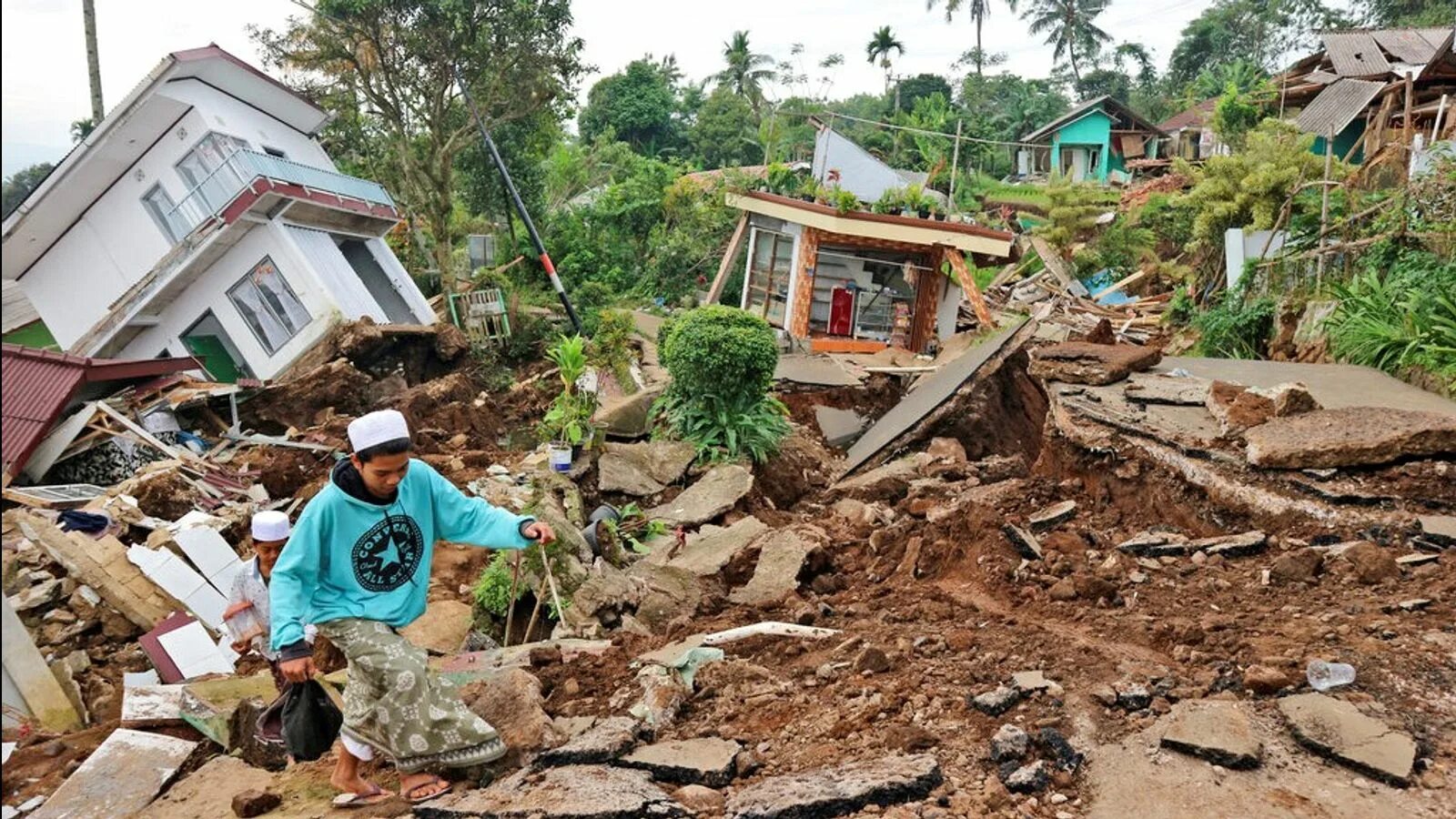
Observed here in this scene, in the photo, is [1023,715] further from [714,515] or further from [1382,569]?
[714,515]

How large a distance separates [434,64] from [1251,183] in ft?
53.5

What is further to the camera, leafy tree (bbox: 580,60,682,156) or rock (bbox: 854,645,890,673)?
leafy tree (bbox: 580,60,682,156)

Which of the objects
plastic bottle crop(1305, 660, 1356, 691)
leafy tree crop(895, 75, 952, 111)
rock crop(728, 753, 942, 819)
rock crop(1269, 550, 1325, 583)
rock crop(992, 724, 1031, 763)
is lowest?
rock crop(728, 753, 942, 819)

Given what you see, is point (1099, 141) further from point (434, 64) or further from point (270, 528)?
point (270, 528)

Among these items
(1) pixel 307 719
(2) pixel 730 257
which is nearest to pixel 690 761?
(1) pixel 307 719

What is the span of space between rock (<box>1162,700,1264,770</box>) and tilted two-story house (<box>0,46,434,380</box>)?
1668 centimetres

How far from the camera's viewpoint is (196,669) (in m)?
7.44

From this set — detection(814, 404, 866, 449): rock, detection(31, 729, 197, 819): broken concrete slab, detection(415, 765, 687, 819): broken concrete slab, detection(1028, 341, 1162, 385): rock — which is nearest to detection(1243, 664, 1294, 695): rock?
detection(415, 765, 687, 819): broken concrete slab

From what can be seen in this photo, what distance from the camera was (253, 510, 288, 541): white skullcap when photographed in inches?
189

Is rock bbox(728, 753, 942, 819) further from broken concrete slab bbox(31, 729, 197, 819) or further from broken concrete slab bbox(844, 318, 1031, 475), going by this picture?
broken concrete slab bbox(844, 318, 1031, 475)

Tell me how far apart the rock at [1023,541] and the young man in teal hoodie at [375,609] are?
11.3 ft

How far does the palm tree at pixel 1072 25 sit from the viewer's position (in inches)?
1991

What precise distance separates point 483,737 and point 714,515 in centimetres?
546

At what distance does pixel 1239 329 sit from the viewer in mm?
12938
